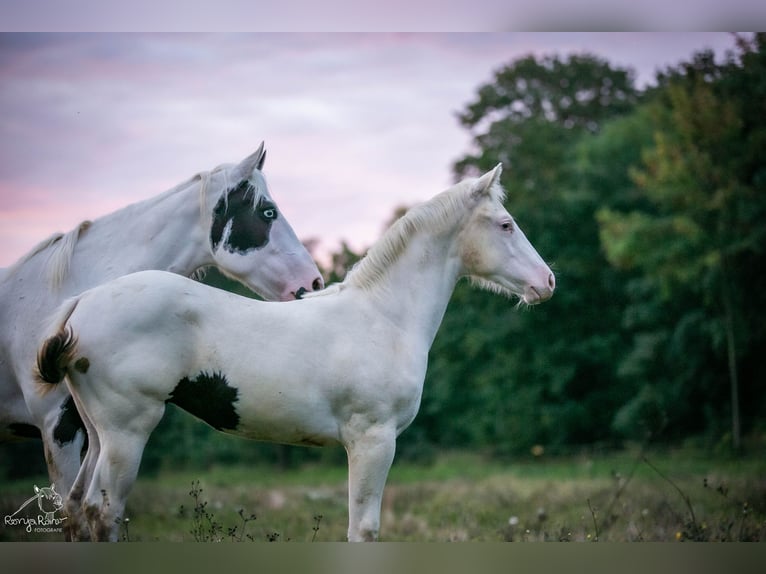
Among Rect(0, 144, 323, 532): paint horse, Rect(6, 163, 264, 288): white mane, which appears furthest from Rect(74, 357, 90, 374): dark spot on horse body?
Rect(6, 163, 264, 288): white mane

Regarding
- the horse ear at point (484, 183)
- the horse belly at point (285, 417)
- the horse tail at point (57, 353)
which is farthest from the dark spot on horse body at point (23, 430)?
the horse ear at point (484, 183)

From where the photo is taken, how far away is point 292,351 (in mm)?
3992

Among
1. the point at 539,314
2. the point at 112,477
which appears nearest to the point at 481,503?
the point at 112,477

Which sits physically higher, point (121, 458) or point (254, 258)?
point (254, 258)

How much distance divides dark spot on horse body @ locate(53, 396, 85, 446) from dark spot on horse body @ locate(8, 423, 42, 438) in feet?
1.20

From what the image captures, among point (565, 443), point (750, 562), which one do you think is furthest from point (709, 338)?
point (750, 562)

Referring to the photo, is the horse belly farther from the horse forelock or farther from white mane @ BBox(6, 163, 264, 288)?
white mane @ BBox(6, 163, 264, 288)

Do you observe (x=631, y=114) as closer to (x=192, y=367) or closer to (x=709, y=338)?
(x=709, y=338)

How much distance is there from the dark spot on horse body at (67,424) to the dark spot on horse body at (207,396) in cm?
79

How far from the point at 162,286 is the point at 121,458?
79 cm

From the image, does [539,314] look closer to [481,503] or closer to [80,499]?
[481,503]

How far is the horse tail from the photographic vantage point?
3.70m

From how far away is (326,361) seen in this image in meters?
4.02

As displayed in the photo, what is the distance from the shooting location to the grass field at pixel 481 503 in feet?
19.3
